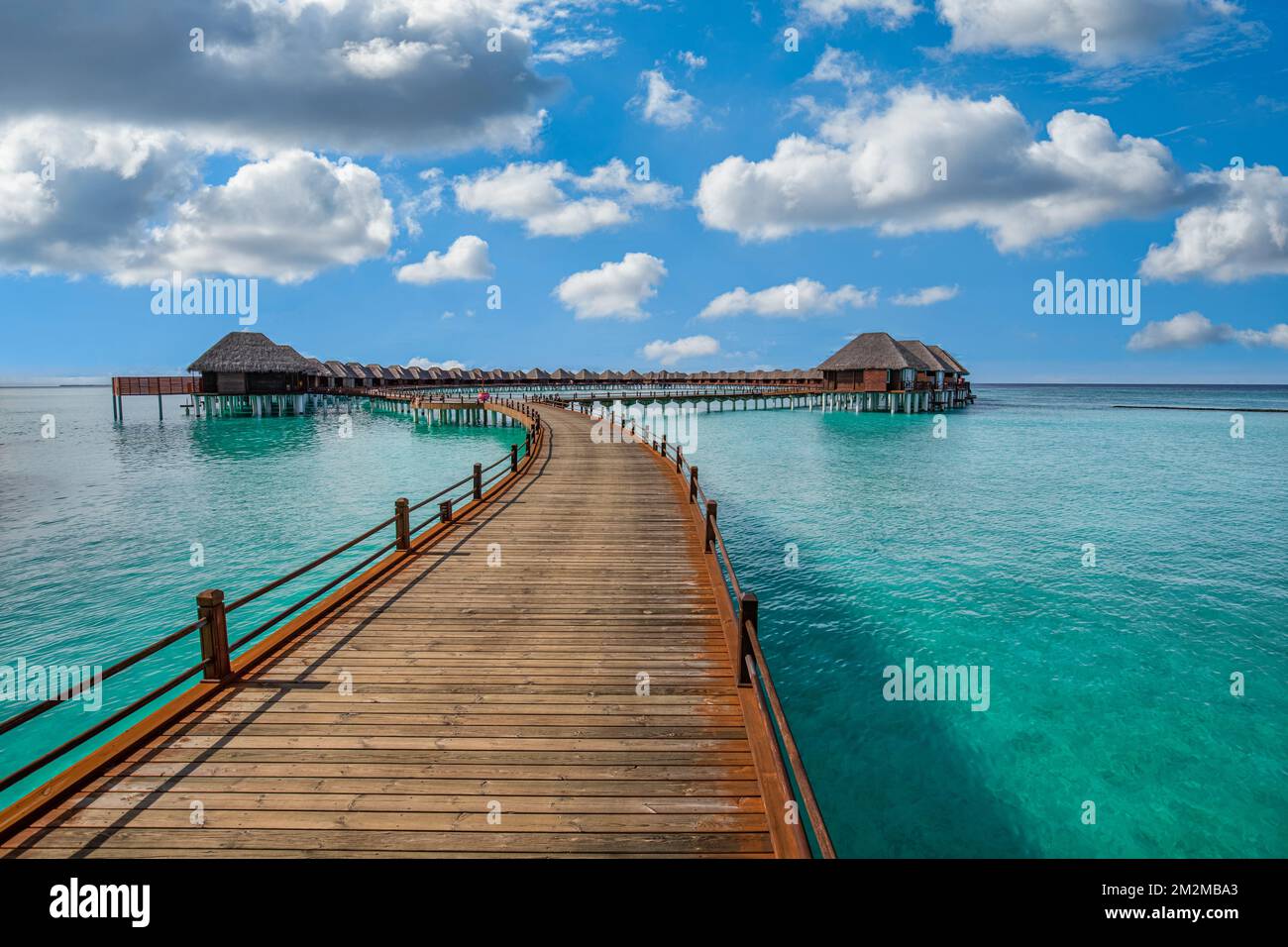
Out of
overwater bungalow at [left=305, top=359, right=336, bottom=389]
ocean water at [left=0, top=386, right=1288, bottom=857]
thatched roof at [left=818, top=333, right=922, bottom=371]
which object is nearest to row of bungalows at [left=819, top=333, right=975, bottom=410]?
thatched roof at [left=818, top=333, right=922, bottom=371]

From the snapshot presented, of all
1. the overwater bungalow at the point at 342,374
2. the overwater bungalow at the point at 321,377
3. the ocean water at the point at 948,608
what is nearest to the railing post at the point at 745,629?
the ocean water at the point at 948,608

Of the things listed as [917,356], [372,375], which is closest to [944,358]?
[917,356]

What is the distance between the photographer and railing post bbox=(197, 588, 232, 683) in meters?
6.49

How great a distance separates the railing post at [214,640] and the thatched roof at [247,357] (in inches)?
2859

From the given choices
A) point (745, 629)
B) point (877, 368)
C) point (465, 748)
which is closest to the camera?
point (465, 748)

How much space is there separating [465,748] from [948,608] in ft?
38.2

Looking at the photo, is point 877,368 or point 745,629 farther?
point 877,368

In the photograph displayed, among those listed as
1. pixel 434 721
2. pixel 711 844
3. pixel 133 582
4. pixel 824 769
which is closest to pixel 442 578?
pixel 434 721

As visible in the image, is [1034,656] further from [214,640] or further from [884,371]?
[884,371]

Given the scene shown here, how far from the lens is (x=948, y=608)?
13859 mm

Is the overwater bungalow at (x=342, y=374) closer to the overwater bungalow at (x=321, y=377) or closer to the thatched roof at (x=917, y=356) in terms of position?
the overwater bungalow at (x=321, y=377)

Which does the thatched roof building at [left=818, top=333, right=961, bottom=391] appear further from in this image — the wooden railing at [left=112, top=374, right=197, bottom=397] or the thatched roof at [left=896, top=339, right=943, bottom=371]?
the wooden railing at [left=112, top=374, right=197, bottom=397]

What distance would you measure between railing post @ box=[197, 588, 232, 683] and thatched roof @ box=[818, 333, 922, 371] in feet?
231
